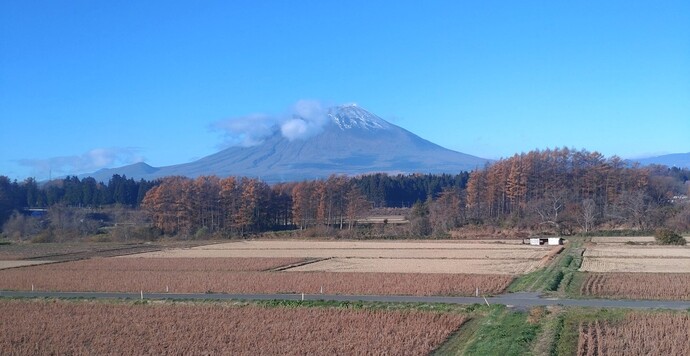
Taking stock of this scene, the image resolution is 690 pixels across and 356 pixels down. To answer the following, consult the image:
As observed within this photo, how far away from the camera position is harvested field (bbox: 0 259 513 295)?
26234 millimetres

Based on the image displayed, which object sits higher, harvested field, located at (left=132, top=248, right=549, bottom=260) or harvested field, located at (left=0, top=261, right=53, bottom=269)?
harvested field, located at (left=132, top=248, right=549, bottom=260)

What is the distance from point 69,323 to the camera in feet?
64.3

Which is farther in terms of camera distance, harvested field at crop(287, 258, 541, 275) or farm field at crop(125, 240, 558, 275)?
farm field at crop(125, 240, 558, 275)

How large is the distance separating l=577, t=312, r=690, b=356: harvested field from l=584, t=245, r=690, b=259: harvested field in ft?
80.3

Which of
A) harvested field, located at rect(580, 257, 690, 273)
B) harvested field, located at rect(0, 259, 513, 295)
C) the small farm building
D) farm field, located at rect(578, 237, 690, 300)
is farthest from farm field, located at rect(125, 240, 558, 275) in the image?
harvested field, located at rect(0, 259, 513, 295)

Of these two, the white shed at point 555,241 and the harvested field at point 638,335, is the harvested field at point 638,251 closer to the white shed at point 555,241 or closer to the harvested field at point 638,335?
the white shed at point 555,241

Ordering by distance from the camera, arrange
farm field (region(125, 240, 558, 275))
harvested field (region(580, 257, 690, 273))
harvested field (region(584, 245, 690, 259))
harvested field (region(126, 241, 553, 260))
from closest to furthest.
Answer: harvested field (region(580, 257, 690, 273)) → farm field (region(125, 240, 558, 275)) → harvested field (region(584, 245, 690, 259)) → harvested field (region(126, 241, 553, 260))

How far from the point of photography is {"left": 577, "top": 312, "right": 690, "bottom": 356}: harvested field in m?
14.7

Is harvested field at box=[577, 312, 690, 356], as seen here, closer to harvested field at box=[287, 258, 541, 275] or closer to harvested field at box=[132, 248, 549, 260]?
harvested field at box=[287, 258, 541, 275]

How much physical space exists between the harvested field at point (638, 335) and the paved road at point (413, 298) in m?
2.45

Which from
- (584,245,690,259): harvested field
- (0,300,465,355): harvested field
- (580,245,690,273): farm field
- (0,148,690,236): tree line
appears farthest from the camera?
(0,148,690,236): tree line

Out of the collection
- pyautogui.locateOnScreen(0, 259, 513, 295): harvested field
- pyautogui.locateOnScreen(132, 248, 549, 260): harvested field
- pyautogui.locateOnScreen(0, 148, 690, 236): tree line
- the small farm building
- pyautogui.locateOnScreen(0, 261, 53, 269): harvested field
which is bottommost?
pyautogui.locateOnScreen(0, 259, 513, 295): harvested field

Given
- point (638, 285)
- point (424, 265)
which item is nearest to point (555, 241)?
point (424, 265)

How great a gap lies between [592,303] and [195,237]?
5700 cm
